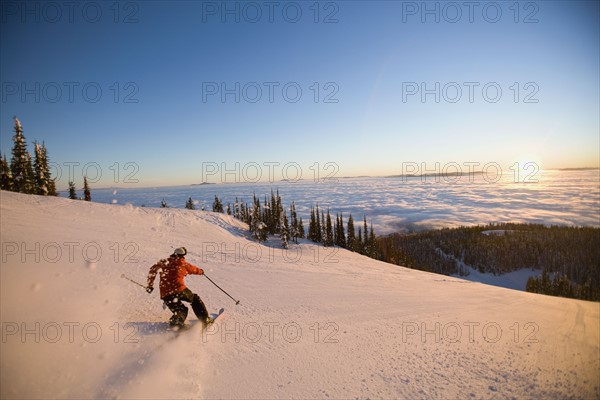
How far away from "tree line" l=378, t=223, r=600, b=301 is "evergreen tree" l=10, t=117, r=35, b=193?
114 m

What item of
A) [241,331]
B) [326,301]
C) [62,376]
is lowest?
[326,301]

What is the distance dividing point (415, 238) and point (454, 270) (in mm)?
49229

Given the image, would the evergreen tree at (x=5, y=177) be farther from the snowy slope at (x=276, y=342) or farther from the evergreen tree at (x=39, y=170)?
the snowy slope at (x=276, y=342)

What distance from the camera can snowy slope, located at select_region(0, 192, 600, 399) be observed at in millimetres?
4738

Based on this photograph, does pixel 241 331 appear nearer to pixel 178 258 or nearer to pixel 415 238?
pixel 178 258

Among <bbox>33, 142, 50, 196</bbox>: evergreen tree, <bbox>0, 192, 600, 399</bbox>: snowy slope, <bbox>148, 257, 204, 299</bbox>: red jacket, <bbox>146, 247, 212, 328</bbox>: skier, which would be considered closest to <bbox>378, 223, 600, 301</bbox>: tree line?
<bbox>0, 192, 600, 399</bbox>: snowy slope

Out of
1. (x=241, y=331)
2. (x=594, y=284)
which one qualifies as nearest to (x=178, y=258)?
(x=241, y=331)

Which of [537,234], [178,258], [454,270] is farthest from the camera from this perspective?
[537,234]

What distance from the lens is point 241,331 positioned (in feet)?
22.2

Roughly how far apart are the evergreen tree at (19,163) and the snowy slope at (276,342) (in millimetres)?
44713

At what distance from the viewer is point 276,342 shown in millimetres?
6359

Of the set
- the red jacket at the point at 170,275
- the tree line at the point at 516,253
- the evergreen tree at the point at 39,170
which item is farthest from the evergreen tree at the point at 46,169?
the tree line at the point at 516,253

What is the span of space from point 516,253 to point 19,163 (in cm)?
19995

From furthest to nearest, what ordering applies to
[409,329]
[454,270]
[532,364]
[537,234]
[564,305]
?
[537,234]
[454,270]
[564,305]
[409,329]
[532,364]
